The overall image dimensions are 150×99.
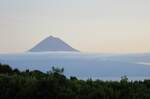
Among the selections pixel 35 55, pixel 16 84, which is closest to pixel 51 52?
pixel 35 55

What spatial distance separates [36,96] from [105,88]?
2.25 meters

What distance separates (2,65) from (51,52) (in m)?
39.8

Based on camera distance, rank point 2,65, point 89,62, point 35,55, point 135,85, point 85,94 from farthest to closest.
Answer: point 35,55 → point 89,62 → point 2,65 → point 135,85 → point 85,94

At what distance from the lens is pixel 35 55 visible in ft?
204

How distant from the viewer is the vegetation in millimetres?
16078

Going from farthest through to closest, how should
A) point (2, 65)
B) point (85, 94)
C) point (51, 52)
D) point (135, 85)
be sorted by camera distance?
point (51, 52)
point (2, 65)
point (135, 85)
point (85, 94)

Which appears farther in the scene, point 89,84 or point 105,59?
point 105,59

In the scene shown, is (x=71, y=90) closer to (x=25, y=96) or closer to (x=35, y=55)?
(x=25, y=96)

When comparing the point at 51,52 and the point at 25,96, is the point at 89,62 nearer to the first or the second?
the point at 51,52

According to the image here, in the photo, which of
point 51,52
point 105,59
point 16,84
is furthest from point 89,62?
point 16,84

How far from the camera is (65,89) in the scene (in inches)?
650

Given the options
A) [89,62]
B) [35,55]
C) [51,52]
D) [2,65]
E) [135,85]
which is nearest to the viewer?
[135,85]

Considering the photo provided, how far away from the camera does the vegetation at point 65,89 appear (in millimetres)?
16078

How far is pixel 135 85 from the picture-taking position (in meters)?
17.4
